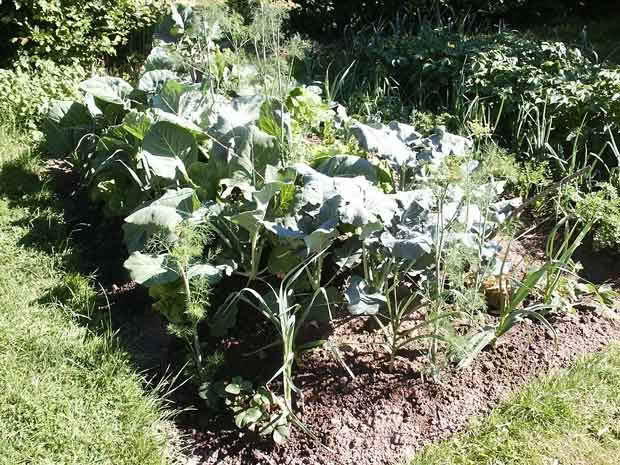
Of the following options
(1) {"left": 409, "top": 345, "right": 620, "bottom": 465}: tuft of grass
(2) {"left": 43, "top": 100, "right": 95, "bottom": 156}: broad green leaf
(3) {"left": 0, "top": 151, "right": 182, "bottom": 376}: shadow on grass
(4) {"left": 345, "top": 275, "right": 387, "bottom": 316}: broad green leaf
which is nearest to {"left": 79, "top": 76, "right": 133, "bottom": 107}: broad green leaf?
(2) {"left": 43, "top": 100, "right": 95, "bottom": 156}: broad green leaf

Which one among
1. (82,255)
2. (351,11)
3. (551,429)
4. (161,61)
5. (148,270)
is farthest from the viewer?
(351,11)

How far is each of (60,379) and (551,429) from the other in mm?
2086

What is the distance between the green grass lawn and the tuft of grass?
1.15 meters

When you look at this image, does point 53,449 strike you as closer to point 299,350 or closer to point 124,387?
point 124,387

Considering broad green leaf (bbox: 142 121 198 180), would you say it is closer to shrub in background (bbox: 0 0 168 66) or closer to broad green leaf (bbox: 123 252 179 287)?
broad green leaf (bbox: 123 252 179 287)

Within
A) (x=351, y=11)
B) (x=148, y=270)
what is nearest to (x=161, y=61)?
(x=148, y=270)

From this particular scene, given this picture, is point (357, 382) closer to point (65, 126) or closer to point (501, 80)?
point (65, 126)

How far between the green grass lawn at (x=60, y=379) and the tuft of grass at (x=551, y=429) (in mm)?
1147

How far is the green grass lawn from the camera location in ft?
8.16

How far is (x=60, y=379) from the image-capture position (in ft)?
9.03

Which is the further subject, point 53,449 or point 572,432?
point 572,432

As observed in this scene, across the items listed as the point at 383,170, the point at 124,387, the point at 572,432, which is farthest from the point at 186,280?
the point at 572,432

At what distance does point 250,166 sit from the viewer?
10.5 feet

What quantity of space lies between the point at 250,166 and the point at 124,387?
1.20 meters
